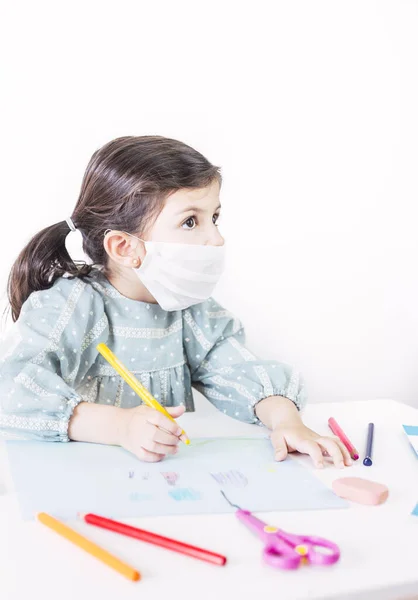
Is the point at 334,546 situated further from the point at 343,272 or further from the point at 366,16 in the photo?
the point at 366,16

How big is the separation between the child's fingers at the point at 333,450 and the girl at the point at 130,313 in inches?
0.8

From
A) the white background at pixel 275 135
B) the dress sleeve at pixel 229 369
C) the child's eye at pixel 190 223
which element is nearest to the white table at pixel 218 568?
the dress sleeve at pixel 229 369

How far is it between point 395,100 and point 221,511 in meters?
1.13

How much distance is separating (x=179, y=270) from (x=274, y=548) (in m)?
0.46

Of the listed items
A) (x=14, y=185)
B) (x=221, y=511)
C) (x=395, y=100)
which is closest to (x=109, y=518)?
(x=221, y=511)

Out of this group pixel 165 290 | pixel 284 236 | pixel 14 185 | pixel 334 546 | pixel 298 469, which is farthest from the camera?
pixel 284 236

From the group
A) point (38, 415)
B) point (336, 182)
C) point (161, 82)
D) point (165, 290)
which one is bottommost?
point (38, 415)

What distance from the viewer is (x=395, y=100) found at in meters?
1.45

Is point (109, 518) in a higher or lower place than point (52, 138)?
lower

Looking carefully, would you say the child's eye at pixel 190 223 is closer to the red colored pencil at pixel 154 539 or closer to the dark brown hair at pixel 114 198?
the dark brown hair at pixel 114 198

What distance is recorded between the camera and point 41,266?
0.96m

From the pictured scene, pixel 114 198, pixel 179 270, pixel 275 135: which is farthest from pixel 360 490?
pixel 275 135

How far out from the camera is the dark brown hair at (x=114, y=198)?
2.94ft

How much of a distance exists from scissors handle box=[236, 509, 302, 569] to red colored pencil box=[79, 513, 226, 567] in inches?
1.4
